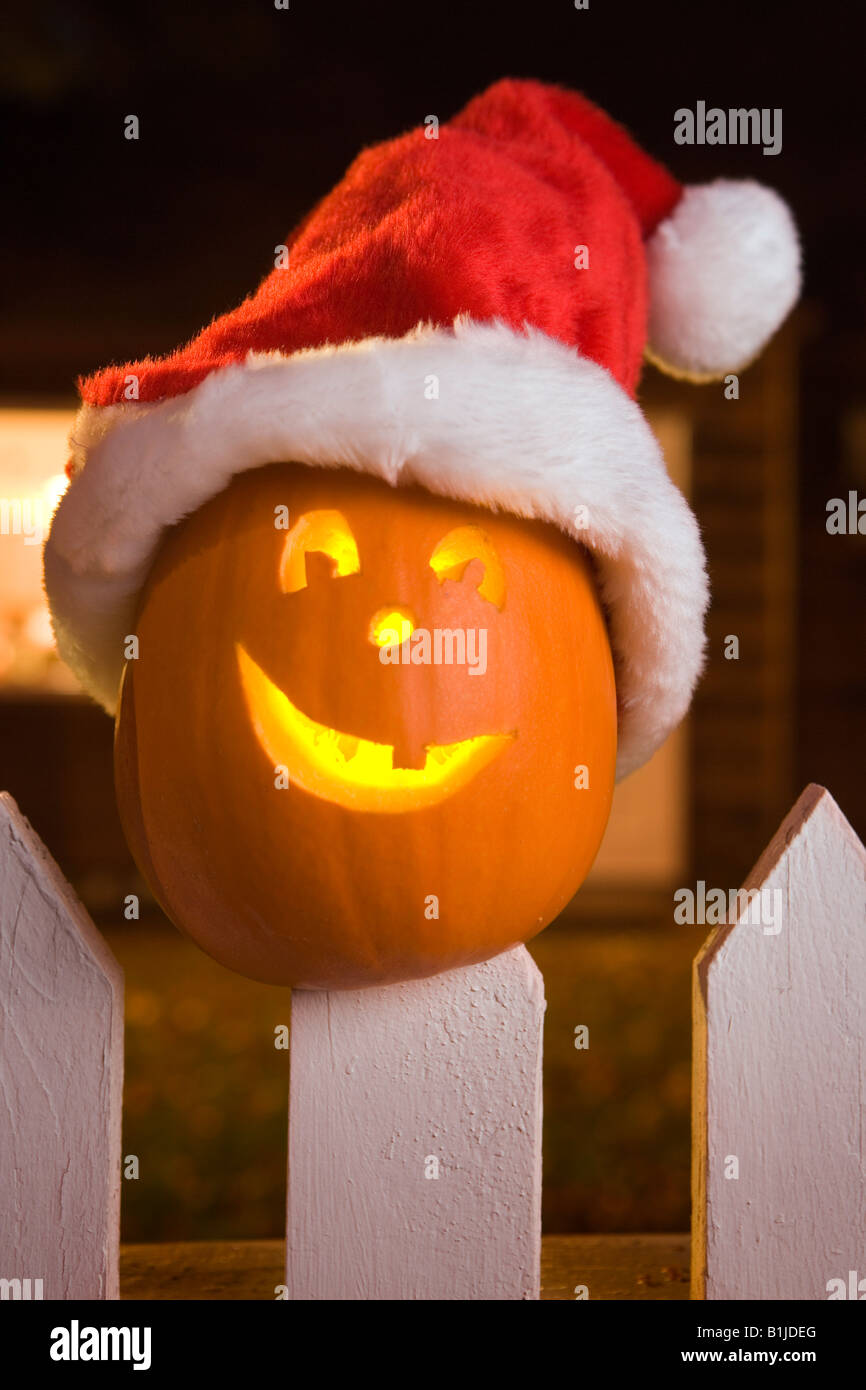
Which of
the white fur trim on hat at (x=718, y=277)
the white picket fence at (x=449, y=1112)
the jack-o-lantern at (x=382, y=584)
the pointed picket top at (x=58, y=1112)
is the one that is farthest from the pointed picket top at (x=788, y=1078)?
the white fur trim on hat at (x=718, y=277)

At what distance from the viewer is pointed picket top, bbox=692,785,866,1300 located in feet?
3.71

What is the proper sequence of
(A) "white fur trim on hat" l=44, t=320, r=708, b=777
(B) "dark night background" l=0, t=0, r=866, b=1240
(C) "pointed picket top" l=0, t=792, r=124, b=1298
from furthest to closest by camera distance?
1. (B) "dark night background" l=0, t=0, r=866, b=1240
2. (C) "pointed picket top" l=0, t=792, r=124, b=1298
3. (A) "white fur trim on hat" l=44, t=320, r=708, b=777

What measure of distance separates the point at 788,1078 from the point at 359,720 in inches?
21.5

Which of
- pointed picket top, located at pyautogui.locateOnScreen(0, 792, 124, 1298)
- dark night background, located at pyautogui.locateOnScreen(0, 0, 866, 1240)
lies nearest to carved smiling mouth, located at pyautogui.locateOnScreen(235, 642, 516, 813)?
pointed picket top, located at pyautogui.locateOnScreen(0, 792, 124, 1298)

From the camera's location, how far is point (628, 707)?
49.4 inches

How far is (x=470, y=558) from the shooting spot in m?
1.07

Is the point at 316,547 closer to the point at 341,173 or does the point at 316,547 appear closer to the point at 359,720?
the point at 359,720

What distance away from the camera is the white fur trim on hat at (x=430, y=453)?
3.33 ft

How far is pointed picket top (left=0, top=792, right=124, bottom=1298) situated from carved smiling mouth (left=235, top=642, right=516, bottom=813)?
0.28 metres

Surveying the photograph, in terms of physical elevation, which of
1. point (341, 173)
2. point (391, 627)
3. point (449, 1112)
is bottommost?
point (449, 1112)

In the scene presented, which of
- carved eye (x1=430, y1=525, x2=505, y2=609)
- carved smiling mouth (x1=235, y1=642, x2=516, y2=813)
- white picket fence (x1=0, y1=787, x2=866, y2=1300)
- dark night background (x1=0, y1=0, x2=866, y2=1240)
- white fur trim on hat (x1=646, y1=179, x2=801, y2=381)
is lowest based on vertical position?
white picket fence (x1=0, y1=787, x2=866, y2=1300)

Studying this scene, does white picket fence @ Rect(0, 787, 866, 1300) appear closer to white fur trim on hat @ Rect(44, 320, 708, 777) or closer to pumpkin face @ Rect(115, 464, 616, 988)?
pumpkin face @ Rect(115, 464, 616, 988)

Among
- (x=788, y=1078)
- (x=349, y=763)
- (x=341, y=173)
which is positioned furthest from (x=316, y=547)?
(x=341, y=173)

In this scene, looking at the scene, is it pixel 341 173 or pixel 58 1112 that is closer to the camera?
pixel 58 1112
